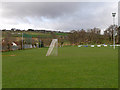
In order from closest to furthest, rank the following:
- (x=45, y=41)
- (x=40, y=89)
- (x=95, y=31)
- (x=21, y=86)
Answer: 1. (x=40, y=89)
2. (x=21, y=86)
3. (x=45, y=41)
4. (x=95, y=31)

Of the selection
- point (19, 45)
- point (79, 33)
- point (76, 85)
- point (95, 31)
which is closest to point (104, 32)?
point (95, 31)

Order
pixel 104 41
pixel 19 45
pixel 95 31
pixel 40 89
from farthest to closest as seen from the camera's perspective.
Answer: pixel 95 31 → pixel 104 41 → pixel 19 45 → pixel 40 89

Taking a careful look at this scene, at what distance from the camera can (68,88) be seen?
4723 millimetres

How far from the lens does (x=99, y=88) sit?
15.4ft

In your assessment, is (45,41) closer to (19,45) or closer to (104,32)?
(19,45)

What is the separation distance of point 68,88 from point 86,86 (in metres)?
0.58

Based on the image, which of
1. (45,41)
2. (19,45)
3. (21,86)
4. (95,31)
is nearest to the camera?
(21,86)

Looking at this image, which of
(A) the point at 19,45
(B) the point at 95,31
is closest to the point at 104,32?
(B) the point at 95,31

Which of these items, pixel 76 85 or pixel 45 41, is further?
pixel 45 41

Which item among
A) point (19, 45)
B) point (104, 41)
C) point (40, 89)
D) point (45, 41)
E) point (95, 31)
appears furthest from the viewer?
point (95, 31)

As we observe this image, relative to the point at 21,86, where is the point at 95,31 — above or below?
above

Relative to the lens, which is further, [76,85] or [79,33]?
[79,33]

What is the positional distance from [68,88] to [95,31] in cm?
6892

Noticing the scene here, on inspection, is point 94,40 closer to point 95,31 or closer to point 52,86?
point 95,31
